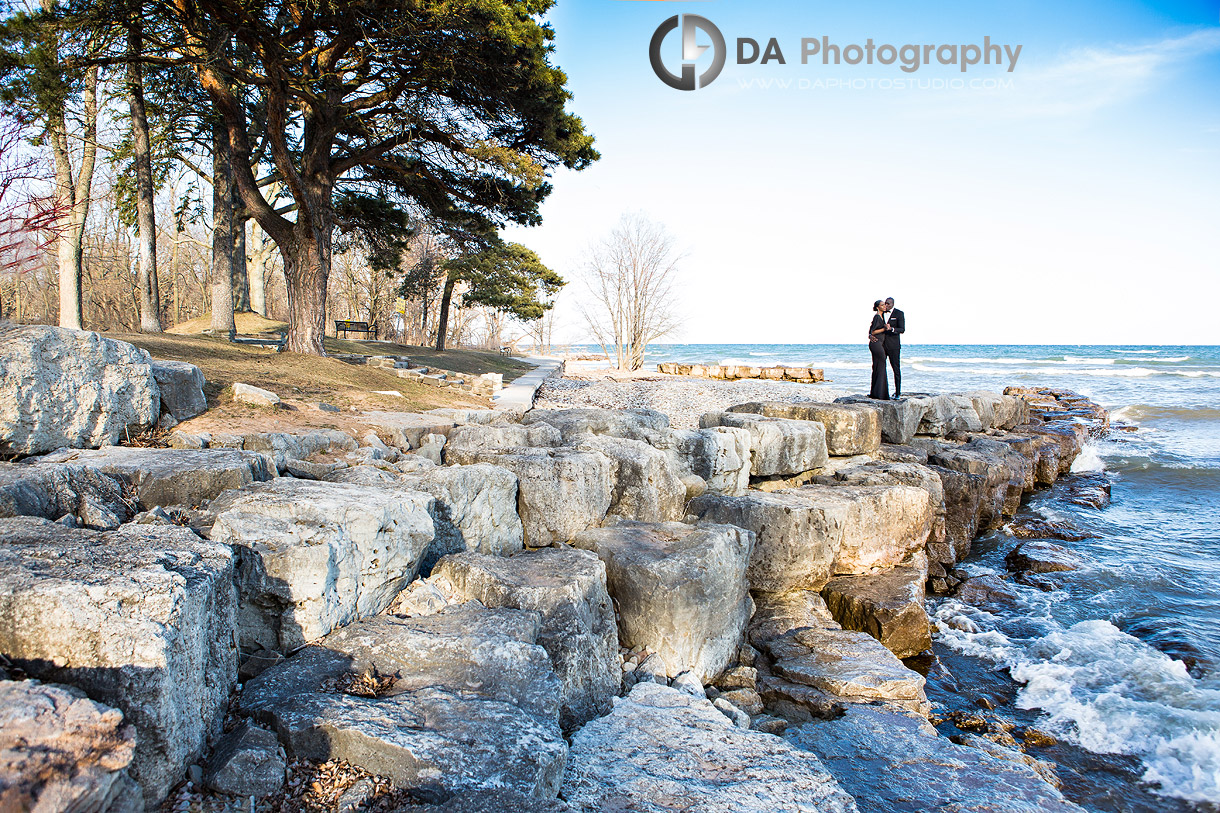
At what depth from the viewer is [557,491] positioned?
4668 millimetres

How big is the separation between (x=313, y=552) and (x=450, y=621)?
707 millimetres

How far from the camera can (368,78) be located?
10828 millimetres

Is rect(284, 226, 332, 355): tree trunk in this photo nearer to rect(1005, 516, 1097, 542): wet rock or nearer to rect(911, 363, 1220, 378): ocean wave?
rect(1005, 516, 1097, 542): wet rock

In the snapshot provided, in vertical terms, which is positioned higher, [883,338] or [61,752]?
[883,338]

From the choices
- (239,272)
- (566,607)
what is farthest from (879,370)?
(239,272)

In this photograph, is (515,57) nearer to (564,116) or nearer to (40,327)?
(564,116)

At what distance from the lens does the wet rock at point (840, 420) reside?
7770 millimetres

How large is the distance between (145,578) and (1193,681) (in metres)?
7.04

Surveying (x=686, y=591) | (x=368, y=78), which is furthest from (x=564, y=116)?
(x=686, y=591)

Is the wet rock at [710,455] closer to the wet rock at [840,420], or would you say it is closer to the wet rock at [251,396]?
the wet rock at [840,420]

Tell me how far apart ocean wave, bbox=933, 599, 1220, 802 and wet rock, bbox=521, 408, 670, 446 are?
11.1ft

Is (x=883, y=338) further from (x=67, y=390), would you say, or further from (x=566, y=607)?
(x=67, y=390)

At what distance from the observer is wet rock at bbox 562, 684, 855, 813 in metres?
2.35

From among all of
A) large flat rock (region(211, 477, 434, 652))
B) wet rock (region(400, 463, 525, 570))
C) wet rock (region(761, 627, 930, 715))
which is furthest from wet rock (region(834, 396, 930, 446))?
large flat rock (region(211, 477, 434, 652))
